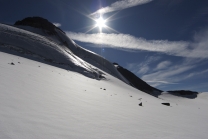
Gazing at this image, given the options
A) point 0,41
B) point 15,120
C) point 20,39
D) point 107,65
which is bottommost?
point 15,120

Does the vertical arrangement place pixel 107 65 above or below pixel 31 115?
above

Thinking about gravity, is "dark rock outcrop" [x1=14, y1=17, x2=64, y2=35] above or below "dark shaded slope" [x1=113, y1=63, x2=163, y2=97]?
above

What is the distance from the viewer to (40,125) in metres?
2.32

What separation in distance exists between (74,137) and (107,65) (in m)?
41.5

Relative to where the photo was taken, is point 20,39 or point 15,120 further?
point 20,39

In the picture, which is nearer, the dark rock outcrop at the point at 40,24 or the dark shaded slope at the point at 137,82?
the dark rock outcrop at the point at 40,24

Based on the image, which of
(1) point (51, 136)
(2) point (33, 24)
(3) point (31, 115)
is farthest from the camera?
(2) point (33, 24)

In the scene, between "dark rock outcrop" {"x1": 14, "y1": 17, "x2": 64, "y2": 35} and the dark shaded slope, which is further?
the dark shaded slope

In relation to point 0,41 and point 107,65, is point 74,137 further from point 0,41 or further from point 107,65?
point 107,65

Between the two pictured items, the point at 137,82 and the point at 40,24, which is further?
the point at 137,82

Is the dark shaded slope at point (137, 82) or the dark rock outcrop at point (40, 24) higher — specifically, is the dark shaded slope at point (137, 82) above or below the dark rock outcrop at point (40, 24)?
below

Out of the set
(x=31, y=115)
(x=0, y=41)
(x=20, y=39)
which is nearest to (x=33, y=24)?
(x=20, y=39)

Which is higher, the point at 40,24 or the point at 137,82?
the point at 40,24

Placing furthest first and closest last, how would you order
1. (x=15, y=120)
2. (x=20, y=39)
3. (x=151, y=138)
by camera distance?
(x=20, y=39), (x=151, y=138), (x=15, y=120)
